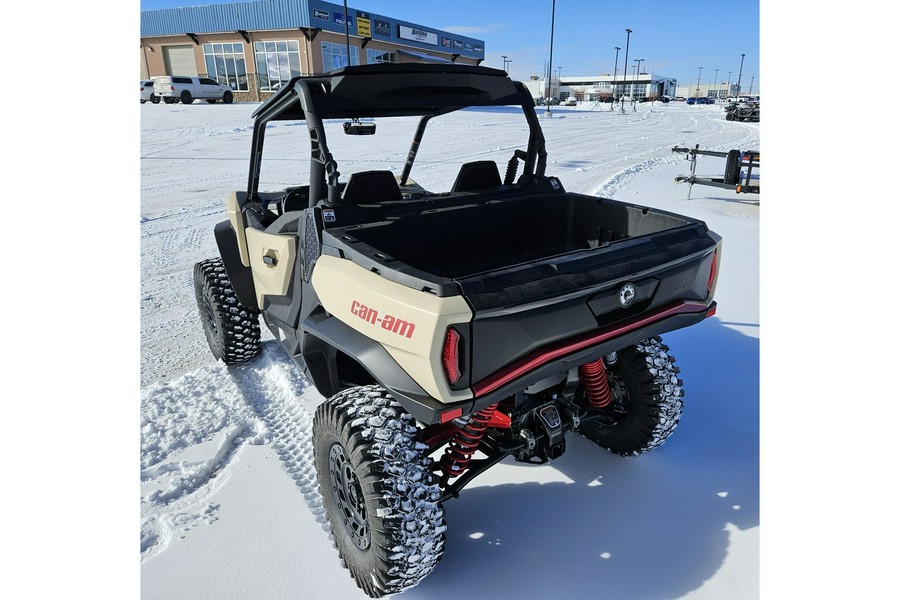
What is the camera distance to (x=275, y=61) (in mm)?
33406

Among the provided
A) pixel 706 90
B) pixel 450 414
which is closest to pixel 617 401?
pixel 450 414

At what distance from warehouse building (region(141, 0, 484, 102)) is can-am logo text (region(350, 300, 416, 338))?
3208 centimetres

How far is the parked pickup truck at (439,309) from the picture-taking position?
1.86 metres

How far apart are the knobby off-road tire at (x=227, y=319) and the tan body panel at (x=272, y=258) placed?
1.27 ft

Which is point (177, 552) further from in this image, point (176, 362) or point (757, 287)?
point (757, 287)

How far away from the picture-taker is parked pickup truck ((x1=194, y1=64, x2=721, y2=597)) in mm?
1863

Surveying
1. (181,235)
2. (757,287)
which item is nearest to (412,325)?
(757,287)

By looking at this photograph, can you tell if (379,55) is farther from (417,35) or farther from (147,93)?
(147,93)

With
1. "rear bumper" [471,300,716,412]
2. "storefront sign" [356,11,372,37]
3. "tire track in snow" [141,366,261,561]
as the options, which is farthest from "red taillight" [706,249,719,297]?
"storefront sign" [356,11,372,37]

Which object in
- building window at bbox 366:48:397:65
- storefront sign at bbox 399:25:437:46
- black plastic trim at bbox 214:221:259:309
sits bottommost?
black plastic trim at bbox 214:221:259:309

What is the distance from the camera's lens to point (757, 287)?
17.0 ft

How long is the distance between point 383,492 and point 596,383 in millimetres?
1261

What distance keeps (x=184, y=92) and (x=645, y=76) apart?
94.9 meters

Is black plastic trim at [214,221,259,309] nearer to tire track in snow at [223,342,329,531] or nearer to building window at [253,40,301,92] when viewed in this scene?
tire track in snow at [223,342,329,531]
